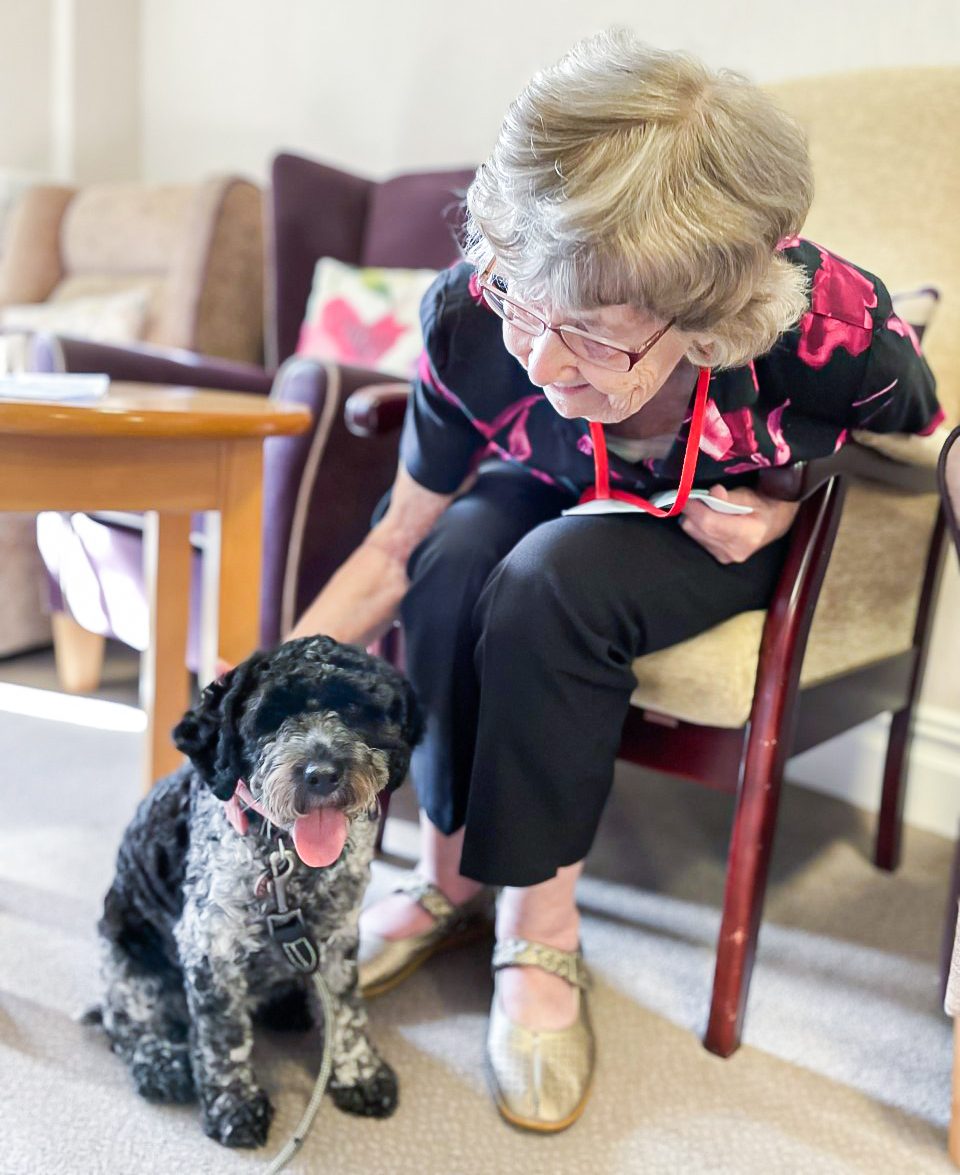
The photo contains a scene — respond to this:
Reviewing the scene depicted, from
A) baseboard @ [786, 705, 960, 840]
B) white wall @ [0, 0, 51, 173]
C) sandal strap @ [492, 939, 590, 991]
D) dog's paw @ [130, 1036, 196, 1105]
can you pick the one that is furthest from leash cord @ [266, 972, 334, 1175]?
white wall @ [0, 0, 51, 173]

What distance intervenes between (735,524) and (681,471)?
3.1 inches

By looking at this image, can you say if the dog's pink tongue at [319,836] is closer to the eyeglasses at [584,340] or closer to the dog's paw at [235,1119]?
the dog's paw at [235,1119]

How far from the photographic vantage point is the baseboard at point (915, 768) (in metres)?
1.73

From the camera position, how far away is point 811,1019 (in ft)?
3.89

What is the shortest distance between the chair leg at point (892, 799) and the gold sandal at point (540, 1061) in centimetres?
70

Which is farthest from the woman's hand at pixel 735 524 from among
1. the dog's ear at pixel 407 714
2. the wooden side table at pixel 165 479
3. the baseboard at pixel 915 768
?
the baseboard at pixel 915 768

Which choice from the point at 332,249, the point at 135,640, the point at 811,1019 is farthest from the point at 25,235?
the point at 811,1019

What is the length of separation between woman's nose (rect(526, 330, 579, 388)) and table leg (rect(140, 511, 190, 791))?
0.62m

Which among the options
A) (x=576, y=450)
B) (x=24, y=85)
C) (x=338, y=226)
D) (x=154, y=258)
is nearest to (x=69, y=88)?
(x=24, y=85)

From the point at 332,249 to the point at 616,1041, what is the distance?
1690 mm

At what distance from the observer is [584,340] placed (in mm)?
802

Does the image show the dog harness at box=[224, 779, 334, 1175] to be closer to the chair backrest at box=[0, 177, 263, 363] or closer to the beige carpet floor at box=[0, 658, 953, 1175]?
the beige carpet floor at box=[0, 658, 953, 1175]

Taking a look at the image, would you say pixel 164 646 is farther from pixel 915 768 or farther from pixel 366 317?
pixel 915 768

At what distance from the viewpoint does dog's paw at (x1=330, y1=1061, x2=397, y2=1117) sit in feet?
3.17
